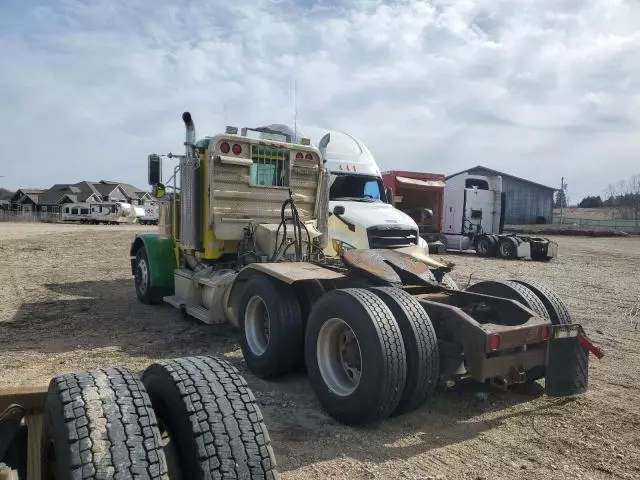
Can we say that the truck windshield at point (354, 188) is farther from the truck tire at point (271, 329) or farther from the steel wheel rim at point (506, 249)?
the steel wheel rim at point (506, 249)

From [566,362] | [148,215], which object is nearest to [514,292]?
[566,362]

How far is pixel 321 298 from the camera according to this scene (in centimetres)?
506

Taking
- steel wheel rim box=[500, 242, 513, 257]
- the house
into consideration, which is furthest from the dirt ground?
the house

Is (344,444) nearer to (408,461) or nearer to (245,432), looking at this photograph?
(408,461)

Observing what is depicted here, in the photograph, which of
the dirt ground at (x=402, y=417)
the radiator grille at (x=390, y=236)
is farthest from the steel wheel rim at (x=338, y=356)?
the radiator grille at (x=390, y=236)

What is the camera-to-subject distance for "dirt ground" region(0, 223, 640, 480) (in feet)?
12.9

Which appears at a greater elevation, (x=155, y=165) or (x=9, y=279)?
(x=155, y=165)

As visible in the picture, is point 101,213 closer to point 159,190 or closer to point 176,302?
point 159,190

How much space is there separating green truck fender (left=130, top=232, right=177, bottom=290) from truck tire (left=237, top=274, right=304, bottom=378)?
354 centimetres

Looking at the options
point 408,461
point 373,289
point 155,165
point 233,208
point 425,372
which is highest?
point 155,165

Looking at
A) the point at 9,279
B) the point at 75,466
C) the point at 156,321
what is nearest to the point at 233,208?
the point at 156,321

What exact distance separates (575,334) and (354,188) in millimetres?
7296

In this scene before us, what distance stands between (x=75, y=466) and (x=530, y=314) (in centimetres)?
404

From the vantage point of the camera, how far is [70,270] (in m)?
14.4
